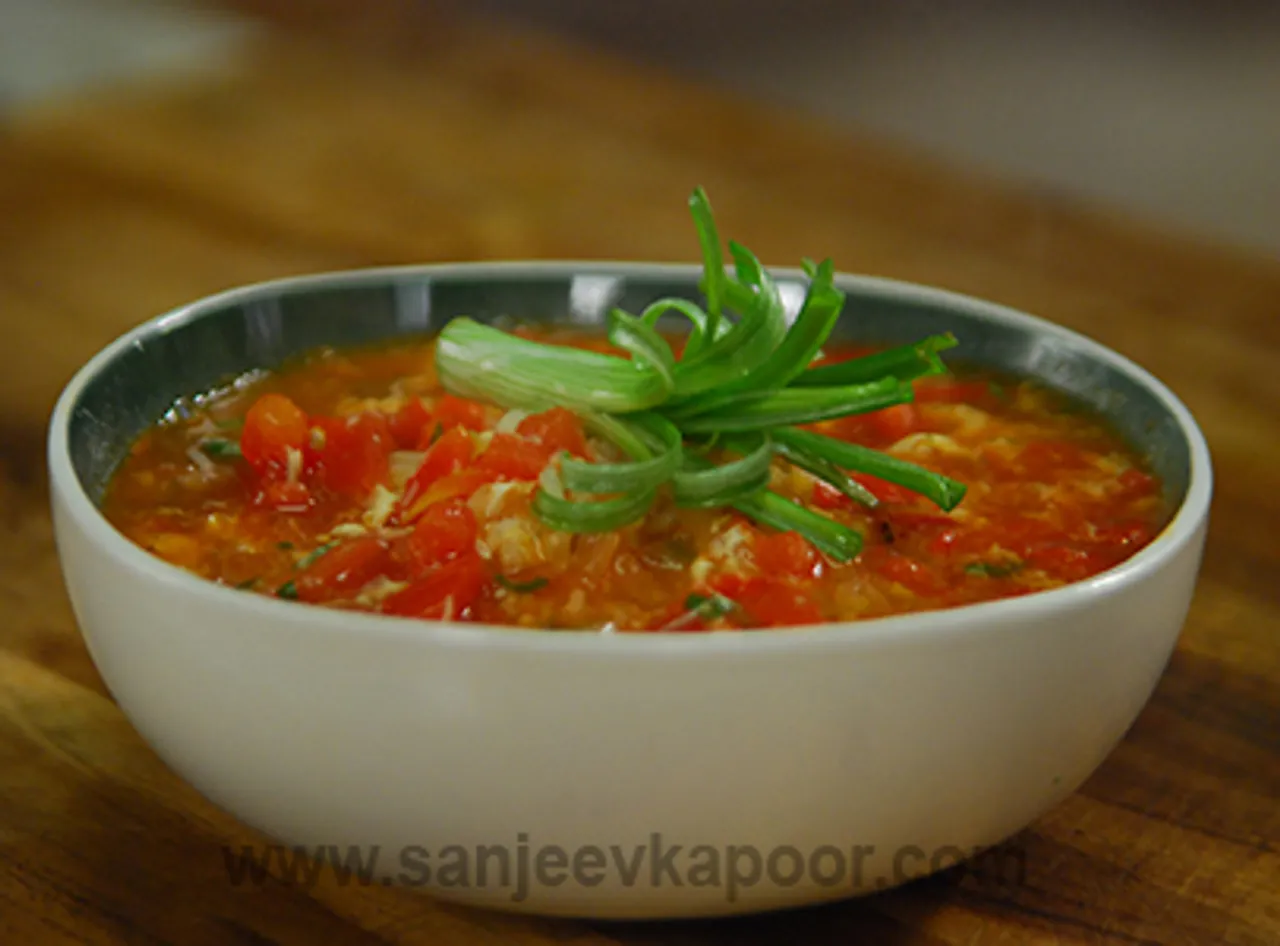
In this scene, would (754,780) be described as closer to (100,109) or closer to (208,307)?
(208,307)

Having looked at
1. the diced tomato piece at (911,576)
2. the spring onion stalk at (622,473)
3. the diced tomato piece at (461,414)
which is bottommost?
the diced tomato piece at (461,414)

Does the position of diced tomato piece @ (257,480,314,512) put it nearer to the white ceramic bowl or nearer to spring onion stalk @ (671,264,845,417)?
the white ceramic bowl

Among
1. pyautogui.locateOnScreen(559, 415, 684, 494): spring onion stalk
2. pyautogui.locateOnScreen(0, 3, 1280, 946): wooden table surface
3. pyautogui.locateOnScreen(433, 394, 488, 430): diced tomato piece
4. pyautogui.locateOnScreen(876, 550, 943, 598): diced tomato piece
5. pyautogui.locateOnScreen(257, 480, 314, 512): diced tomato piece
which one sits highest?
pyautogui.locateOnScreen(559, 415, 684, 494): spring onion stalk

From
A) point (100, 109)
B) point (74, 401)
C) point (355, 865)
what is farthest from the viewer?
point (100, 109)

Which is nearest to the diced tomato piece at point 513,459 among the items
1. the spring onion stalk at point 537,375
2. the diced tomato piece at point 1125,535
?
the spring onion stalk at point 537,375

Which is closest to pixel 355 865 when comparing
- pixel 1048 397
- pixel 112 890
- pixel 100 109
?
pixel 112 890

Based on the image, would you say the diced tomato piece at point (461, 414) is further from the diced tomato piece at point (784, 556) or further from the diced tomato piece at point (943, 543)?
the diced tomato piece at point (943, 543)

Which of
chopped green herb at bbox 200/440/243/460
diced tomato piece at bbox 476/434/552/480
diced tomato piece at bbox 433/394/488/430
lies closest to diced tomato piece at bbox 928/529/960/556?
diced tomato piece at bbox 476/434/552/480
